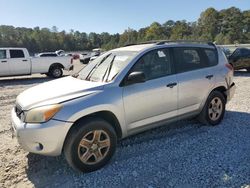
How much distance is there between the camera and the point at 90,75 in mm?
4816

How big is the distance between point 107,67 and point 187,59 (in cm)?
160

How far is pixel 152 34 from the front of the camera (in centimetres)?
10619

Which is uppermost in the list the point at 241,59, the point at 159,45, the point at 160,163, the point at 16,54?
the point at 16,54

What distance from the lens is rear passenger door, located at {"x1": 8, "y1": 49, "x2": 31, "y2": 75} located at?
50.1 ft

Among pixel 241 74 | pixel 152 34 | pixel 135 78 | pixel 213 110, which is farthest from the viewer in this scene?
pixel 152 34

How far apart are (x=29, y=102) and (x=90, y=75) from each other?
1184mm

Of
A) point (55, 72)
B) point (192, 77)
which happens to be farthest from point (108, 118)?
point (55, 72)

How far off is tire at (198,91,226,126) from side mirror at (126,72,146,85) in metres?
1.95

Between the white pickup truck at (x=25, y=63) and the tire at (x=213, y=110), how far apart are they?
12363 mm

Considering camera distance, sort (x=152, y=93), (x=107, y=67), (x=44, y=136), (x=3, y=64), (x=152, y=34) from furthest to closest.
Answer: (x=152, y=34) < (x=3, y=64) < (x=107, y=67) < (x=152, y=93) < (x=44, y=136)

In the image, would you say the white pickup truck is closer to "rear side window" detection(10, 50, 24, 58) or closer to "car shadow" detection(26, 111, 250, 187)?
"rear side window" detection(10, 50, 24, 58)

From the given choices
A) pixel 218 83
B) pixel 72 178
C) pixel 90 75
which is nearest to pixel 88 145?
pixel 72 178

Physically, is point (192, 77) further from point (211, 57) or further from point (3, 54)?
point (3, 54)

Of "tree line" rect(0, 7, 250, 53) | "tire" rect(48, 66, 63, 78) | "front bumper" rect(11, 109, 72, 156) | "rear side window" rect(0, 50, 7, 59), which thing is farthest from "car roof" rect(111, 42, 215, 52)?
"tree line" rect(0, 7, 250, 53)
